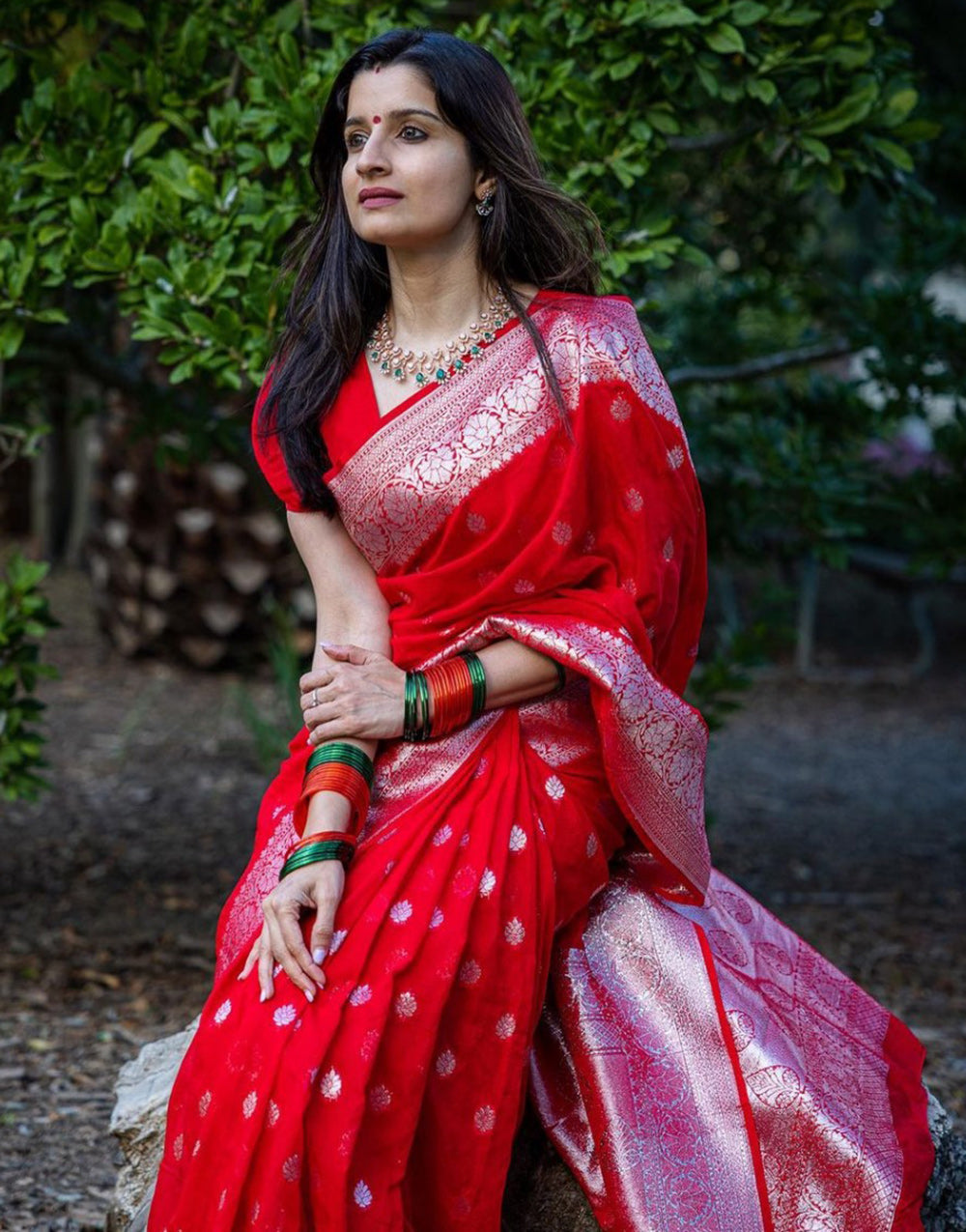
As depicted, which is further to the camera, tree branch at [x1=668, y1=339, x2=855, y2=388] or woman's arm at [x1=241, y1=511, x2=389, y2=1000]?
tree branch at [x1=668, y1=339, x2=855, y2=388]

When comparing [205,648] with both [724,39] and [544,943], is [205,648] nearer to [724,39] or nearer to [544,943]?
[724,39]

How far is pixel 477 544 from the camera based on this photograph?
2.20m

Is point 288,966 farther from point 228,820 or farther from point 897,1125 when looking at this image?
point 228,820

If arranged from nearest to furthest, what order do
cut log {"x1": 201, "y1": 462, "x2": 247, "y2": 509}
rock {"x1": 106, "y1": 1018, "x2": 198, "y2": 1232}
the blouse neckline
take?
the blouse neckline → rock {"x1": 106, "y1": 1018, "x2": 198, "y2": 1232} → cut log {"x1": 201, "y1": 462, "x2": 247, "y2": 509}

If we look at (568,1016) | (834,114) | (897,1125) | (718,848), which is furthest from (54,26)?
(718,848)

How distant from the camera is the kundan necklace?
2.27 m

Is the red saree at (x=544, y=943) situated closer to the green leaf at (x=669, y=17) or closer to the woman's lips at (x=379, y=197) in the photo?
the woman's lips at (x=379, y=197)

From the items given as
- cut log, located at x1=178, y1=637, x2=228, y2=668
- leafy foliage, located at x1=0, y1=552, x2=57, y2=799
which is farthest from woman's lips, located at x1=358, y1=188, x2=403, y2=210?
cut log, located at x1=178, y1=637, x2=228, y2=668

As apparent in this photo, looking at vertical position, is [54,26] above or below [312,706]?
above

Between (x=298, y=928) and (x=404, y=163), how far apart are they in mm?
1120

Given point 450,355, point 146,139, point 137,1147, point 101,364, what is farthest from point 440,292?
point 101,364

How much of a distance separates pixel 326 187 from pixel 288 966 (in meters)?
1.28

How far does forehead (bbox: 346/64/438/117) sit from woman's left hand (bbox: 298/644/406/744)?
81 cm

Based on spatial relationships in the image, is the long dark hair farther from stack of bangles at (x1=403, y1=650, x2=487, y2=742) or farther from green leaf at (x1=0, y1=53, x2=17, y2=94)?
green leaf at (x1=0, y1=53, x2=17, y2=94)
